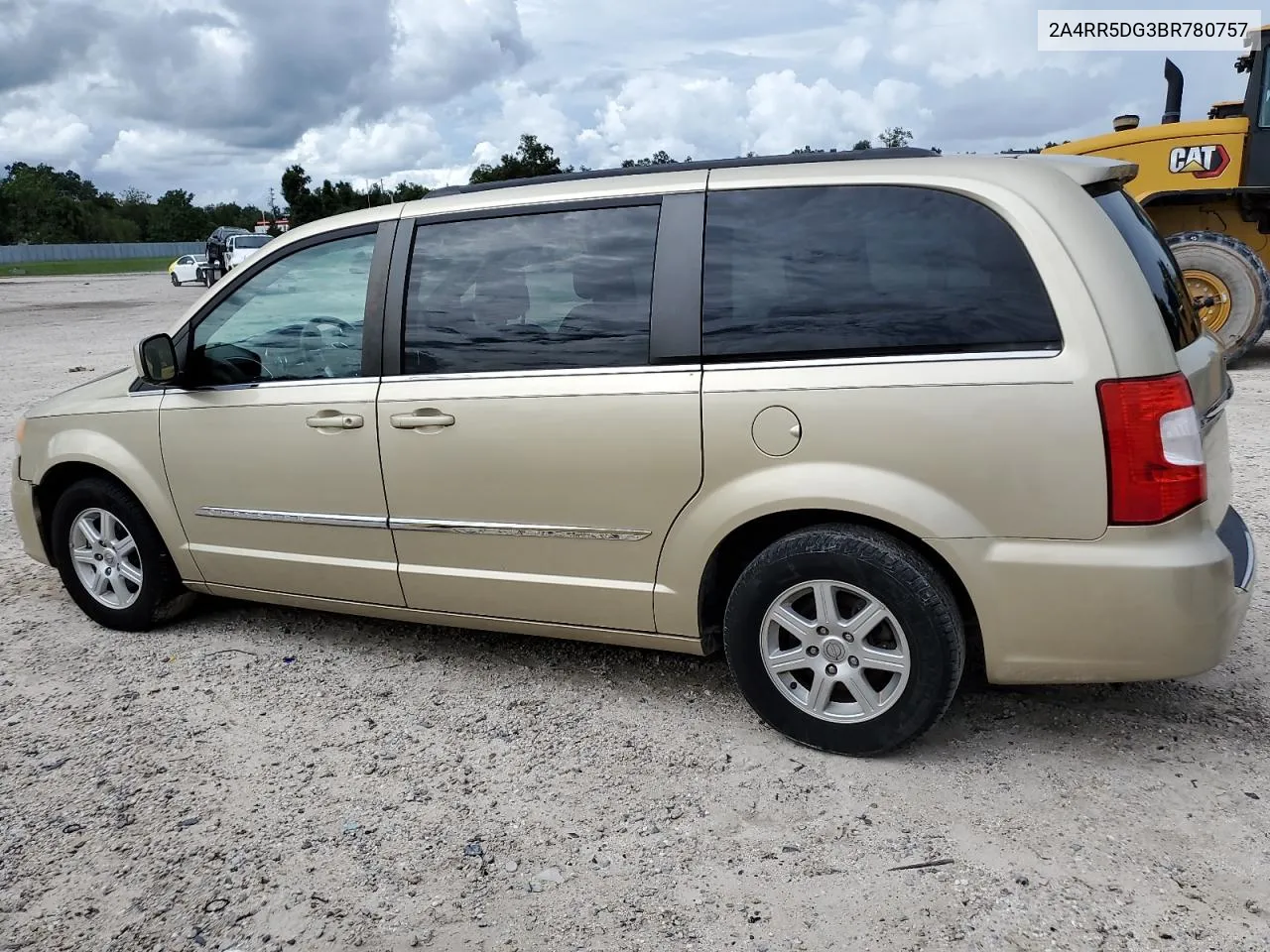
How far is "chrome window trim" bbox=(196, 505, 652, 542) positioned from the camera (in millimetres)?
3512

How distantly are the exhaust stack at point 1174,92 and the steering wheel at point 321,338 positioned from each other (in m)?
9.74

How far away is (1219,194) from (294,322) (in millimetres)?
9633

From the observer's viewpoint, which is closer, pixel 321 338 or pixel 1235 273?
pixel 321 338

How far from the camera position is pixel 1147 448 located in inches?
110

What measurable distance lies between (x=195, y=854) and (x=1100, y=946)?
2319mm

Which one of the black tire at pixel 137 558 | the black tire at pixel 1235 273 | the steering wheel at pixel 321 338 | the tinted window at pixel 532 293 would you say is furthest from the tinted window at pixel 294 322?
the black tire at pixel 1235 273

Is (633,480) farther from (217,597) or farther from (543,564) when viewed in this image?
(217,597)

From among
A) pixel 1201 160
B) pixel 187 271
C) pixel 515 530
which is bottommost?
pixel 515 530

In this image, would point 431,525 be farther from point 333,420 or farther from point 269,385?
point 269,385

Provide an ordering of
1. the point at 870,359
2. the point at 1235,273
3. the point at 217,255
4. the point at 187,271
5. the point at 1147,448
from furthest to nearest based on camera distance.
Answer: the point at 187,271 < the point at 217,255 < the point at 1235,273 < the point at 870,359 < the point at 1147,448

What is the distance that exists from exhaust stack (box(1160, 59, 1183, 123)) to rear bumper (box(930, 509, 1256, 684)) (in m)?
9.24

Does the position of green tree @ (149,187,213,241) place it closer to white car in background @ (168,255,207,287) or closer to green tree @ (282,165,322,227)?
green tree @ (282,165,322,227)

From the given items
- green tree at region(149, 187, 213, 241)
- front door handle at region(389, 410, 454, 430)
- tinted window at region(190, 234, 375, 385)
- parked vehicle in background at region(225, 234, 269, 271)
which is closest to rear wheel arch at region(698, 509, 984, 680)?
front door handle at region(389, 410, 454, 430)

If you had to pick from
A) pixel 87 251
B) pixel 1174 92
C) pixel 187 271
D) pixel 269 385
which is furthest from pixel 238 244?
pixel 87 251
